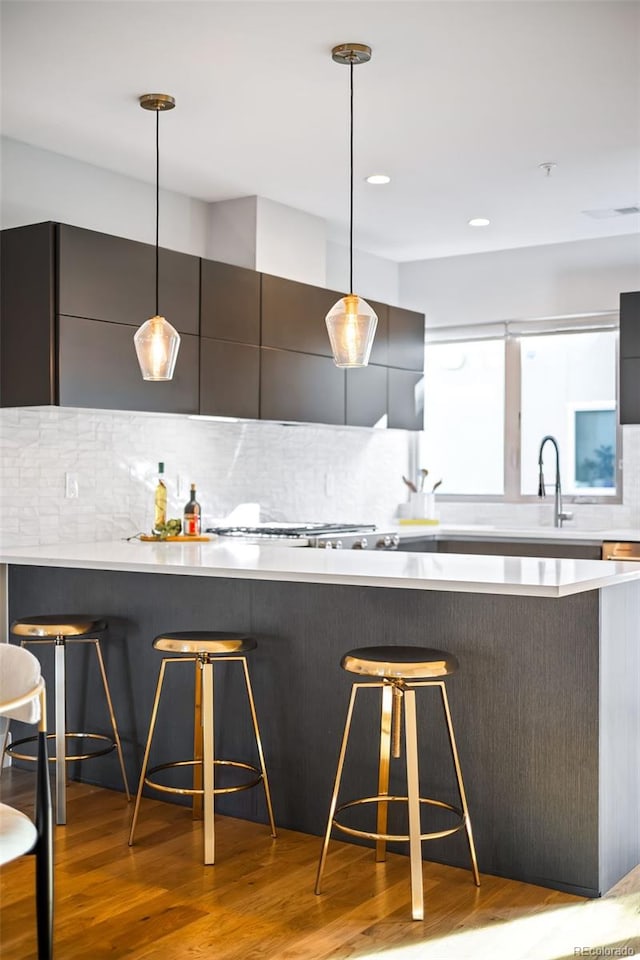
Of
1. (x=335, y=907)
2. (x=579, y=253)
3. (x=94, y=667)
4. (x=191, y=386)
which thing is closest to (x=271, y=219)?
(x=191, y=386)

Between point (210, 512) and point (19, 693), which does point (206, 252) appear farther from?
point (19, 693)

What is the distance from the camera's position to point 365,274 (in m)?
6.70

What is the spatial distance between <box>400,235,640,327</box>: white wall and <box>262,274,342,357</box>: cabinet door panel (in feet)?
4.54

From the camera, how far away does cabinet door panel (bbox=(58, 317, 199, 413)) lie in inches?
168

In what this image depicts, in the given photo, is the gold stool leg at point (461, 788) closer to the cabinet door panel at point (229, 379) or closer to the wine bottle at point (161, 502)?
the wine bottle at point (161, 502)

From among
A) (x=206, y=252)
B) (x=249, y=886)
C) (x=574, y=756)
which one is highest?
(x=206, y=252)

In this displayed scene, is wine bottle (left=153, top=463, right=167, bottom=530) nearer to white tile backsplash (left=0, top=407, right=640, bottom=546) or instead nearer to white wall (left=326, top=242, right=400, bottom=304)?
white tile backsplash (left=0, top=407, right=640, bottom=546)

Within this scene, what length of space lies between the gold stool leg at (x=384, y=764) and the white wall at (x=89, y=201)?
272cm

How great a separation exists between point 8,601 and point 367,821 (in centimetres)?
189

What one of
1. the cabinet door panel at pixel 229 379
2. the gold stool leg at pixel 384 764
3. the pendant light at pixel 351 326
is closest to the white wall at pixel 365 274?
the cabinet door panel at pixel 229 379

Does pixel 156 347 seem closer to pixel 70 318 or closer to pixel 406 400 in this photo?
pixel 70 318

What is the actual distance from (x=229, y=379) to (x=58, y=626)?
176 cm

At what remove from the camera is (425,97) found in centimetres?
400

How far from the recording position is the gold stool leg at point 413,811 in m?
2.77
